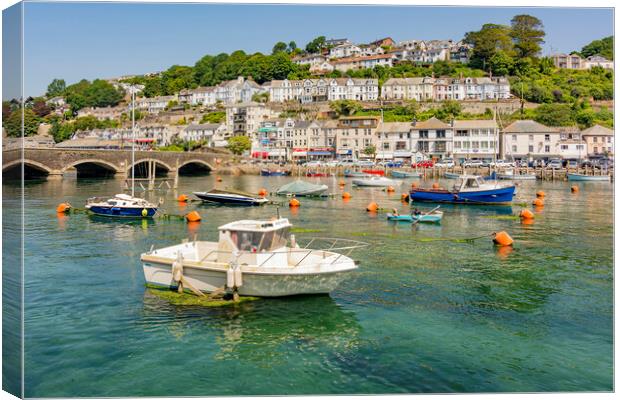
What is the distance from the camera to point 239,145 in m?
102

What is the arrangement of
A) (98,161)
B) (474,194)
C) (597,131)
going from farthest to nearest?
1. (597,131)
2. (98,161)
3. (474,194)

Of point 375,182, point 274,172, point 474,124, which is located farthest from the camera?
point 474,124

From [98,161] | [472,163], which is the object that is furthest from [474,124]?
[98,161]

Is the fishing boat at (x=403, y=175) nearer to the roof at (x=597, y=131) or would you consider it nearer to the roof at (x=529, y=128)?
the roof at (x=529, y=128)

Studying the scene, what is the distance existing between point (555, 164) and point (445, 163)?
1433 cm

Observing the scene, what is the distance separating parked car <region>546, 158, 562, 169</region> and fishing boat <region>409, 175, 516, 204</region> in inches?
1333

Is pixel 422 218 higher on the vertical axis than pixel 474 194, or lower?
lower

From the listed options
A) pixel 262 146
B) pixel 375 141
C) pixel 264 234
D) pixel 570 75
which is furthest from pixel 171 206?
pixel 570 75

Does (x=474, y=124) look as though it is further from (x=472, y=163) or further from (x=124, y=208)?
(x=124, y=208)

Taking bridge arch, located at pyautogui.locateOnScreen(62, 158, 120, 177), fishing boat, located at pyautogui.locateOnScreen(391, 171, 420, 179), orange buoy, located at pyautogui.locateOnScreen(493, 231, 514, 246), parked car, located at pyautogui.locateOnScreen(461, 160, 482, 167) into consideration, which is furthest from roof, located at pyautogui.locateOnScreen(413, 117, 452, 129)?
orange buoy, located at pyautogui.locateOnScreen(493, 231, 514, 246)

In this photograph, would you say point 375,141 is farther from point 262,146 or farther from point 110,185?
point 110,185

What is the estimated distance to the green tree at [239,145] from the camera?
101500 millimetres

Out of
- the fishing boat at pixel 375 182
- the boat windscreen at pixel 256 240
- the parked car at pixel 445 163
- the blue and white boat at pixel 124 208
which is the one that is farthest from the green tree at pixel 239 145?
the boat windscreen at pixel 256 240

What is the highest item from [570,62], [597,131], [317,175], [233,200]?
[570,62]
